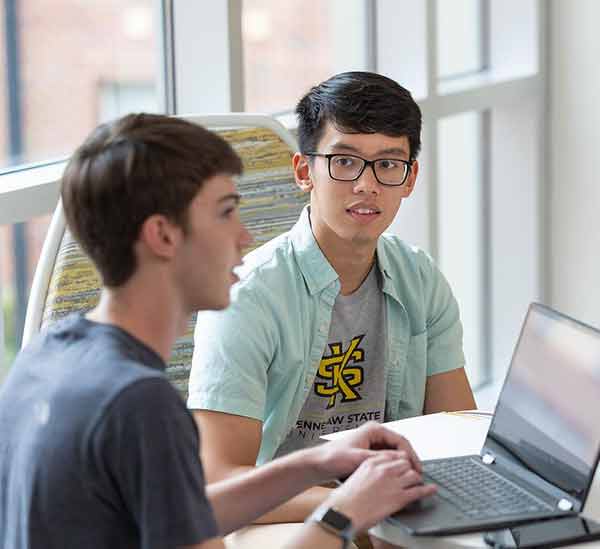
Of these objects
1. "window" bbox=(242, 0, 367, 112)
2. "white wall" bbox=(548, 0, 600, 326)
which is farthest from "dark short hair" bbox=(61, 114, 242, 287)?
"white wall" bbox=(548, 0, 600, 326)

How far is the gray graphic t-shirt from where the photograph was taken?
2.03m

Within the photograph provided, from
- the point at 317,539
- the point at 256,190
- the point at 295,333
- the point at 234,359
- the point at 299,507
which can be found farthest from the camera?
the point at 256,190

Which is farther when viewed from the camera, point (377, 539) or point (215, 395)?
point (215, 395)

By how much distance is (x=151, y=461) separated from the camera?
3.82ft

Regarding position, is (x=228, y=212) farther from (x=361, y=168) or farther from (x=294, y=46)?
(x=294, y=46)

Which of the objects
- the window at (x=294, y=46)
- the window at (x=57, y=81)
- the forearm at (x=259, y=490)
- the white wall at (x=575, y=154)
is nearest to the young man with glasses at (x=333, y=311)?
the forearm at (x=259, y=490)

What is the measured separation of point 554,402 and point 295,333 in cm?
50

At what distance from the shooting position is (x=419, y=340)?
7.04ft

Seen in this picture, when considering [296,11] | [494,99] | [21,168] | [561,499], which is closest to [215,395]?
[561,499]

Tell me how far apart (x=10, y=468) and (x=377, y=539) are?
1.64 ft

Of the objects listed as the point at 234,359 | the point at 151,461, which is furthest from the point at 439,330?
the point at 151,461

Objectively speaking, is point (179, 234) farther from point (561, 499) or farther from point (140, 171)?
point (561, 499)

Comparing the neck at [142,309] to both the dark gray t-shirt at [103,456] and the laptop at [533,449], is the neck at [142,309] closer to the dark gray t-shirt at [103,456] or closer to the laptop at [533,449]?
the dark gray t-shirt at [103,456]

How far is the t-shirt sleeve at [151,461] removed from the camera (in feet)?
3.81
